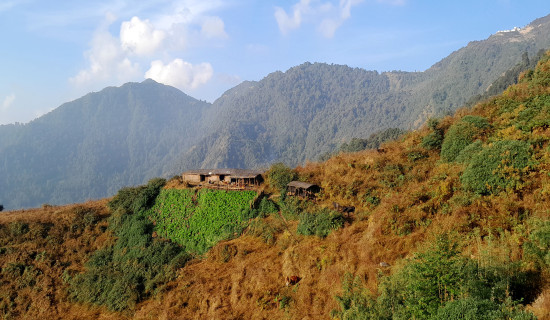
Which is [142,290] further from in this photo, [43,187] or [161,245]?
[43,187]

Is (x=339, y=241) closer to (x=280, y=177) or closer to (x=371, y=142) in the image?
(x=280, y=177)

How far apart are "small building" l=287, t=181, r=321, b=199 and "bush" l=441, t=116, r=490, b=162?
34.5ft

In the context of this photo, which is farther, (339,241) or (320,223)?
(320,223)

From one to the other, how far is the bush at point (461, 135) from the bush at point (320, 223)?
33.9 ft

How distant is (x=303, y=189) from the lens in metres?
27.1

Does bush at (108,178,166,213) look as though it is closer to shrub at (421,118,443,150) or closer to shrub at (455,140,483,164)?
shrub at (421,118,443,150)

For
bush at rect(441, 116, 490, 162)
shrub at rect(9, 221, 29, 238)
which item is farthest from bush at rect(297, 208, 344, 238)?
shrub at rect(9, 221, 29, 238)

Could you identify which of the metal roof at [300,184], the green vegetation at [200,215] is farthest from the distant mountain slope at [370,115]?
the green vegetation at [200,215]

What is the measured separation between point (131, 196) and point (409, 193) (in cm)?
2457

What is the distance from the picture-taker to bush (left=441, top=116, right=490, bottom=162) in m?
24.7

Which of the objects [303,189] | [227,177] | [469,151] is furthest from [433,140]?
[227,177]

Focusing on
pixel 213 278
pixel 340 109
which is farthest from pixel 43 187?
pixel 213 278

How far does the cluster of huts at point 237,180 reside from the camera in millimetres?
27219

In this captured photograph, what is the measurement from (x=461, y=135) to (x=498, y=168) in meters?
6.93
